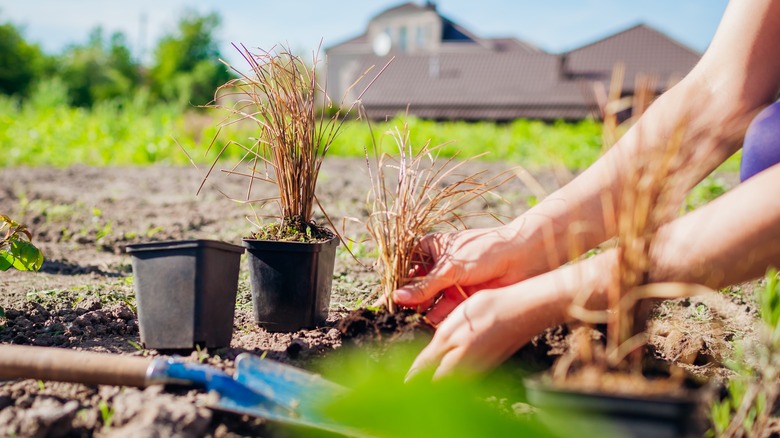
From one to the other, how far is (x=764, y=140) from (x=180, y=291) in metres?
1.86

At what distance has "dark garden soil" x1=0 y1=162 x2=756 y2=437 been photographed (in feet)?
5.08

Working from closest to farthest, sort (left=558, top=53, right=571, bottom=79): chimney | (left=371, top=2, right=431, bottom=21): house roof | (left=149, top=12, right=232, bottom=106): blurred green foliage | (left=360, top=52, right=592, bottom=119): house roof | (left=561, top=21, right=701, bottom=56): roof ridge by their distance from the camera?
(left=360, top=52, right=592, bottom=119): house roof → (left=558, top=53, right=571, bottom=79): chimney → (left=561, top=21, right=701, bottom=56): roof ridge → (left=371, top=2, right=431, bottom=21): house roof → (left=149, top=12, right=232, bottom=106): blurred green foliage

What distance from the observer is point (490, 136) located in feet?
39.0

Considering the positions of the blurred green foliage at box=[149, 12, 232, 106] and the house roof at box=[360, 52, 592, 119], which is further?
the blurred green foliage at box=[149, 12, 232, 106]

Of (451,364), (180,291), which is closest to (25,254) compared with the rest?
(180,291)

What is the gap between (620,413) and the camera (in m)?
1.06

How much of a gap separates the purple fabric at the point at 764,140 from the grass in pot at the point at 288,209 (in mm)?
1347

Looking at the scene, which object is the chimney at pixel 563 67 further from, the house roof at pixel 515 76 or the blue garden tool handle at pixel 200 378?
the blue garden tool handle at pixel 200 378

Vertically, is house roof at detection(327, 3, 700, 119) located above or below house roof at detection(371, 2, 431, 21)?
below

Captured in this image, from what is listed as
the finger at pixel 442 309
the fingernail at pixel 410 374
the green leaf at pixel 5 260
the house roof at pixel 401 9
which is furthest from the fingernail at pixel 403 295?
the house roof at pixel 401 9

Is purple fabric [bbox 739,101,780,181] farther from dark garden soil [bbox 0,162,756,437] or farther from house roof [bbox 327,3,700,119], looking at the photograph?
house roof [bbox 327,3,700,119]

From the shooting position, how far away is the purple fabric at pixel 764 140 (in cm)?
205

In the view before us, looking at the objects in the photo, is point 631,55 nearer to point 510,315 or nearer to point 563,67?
point 563,67

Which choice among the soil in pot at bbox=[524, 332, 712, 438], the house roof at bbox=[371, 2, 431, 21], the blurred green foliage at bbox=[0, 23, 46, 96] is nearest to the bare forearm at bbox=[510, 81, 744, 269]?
the soil in pot at bbox=[524, 332, 712, 438]
